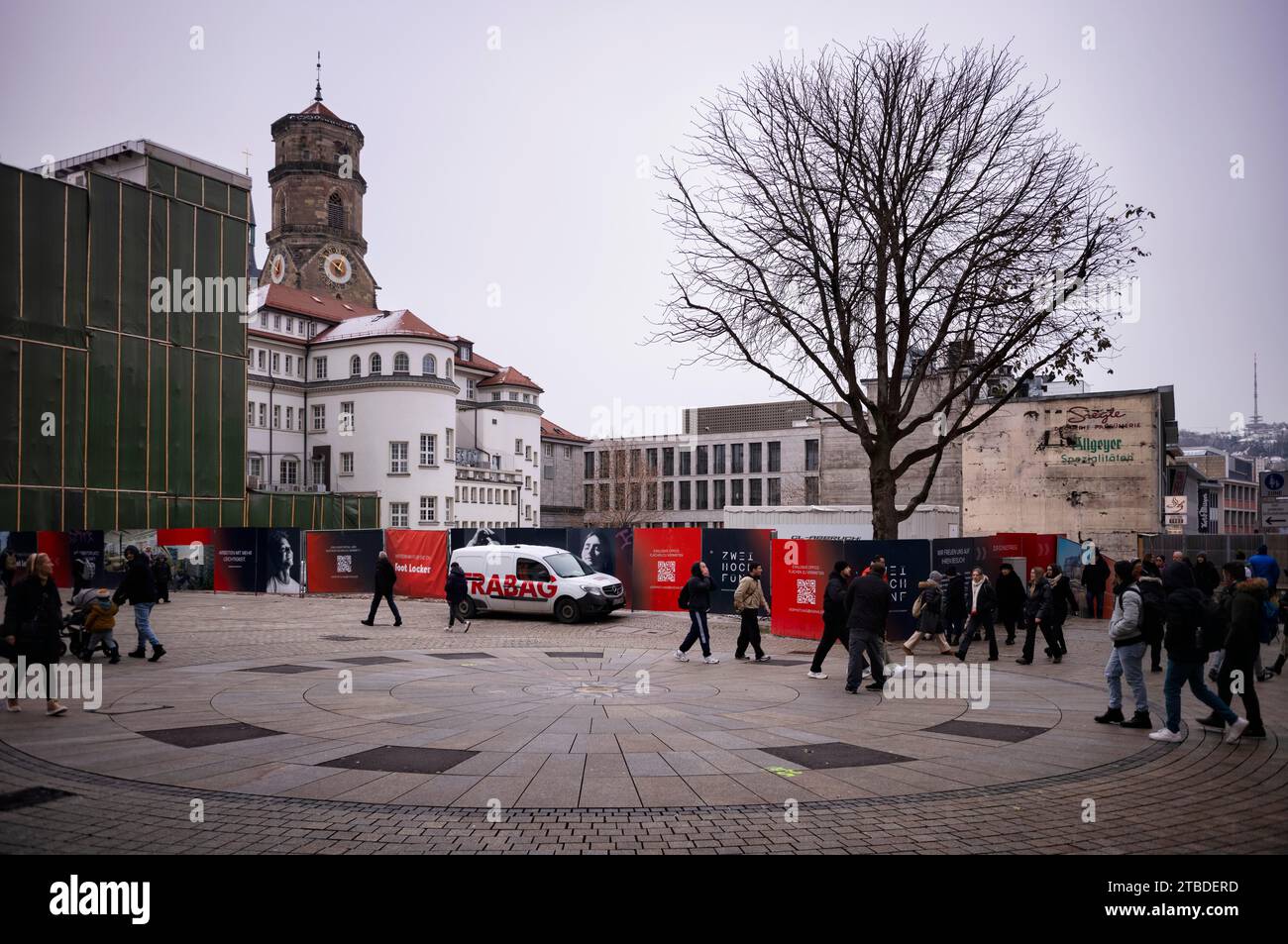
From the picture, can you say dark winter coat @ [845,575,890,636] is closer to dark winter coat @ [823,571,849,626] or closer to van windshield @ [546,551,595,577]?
dark winter coat @ [823,571,849,626]

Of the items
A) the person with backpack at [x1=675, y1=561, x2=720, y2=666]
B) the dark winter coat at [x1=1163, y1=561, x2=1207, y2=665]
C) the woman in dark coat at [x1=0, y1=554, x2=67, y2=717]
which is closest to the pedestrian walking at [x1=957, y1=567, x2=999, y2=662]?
the person with backpack at [x1=675, y1=561, x2=720, y2=666]

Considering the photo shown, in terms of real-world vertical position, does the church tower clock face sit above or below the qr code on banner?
above

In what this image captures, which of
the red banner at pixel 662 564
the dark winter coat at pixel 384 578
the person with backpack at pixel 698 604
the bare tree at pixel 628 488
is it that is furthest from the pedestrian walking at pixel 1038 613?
the bare tree at pixel 628 488

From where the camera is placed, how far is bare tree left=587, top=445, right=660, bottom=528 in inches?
3898

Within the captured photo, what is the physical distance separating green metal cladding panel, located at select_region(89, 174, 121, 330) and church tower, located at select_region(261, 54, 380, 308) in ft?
145

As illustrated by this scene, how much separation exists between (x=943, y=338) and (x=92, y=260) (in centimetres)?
4079

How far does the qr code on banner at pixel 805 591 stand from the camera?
20562 mm

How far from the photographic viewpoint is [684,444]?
345 ft

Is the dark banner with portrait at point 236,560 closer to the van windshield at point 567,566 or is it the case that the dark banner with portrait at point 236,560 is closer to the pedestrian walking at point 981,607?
the van windshield at point 567,566

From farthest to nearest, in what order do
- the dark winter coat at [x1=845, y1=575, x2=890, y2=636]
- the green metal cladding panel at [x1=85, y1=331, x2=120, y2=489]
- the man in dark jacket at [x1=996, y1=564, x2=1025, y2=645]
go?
the green metal cladding panel at [x1=85, y1=331, x2=120, y2=489]
the man in dark jacket at [x1=996, y1=564, x2=1025, y2=645]
the dark winter coat at [x1=845, y1=575, x2=890, y2=636]

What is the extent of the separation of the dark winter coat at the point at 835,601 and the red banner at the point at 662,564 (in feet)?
34.9

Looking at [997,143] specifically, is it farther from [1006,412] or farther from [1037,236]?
[1006,412]

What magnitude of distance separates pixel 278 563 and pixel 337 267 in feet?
212
